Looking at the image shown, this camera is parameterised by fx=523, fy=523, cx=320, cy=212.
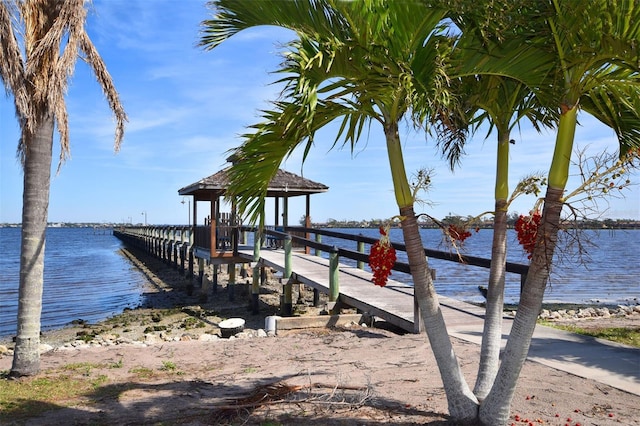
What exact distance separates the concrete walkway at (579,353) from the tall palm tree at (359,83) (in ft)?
7.08

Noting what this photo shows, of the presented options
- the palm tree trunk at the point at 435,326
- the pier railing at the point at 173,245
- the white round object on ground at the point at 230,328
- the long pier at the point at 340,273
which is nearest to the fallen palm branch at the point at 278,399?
the palm tree trunk at the point at 435,326

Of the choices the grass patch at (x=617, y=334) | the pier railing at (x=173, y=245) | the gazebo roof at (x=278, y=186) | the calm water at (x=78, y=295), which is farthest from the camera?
the pier railing at (x=173, y=245)

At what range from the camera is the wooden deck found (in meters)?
8.45

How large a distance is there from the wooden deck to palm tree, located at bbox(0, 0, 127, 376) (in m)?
5.09

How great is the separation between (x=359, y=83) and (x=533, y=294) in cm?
190

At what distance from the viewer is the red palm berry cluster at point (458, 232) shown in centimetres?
441

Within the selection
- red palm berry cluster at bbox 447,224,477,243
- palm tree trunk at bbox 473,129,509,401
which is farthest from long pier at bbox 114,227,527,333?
palm tree trunk at bbox 473,129,509,401

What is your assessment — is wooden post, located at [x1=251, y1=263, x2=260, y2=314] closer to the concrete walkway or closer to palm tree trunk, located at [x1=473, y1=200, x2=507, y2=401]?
the concrete walkway

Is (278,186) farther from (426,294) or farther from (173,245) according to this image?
(173,245)

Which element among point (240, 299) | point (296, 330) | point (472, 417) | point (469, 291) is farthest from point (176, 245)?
point (472, 417)

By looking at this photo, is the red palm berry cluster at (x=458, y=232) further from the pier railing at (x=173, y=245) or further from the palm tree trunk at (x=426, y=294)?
the pier railing at (x=173, y=245)

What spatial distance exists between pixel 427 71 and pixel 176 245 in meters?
26.6

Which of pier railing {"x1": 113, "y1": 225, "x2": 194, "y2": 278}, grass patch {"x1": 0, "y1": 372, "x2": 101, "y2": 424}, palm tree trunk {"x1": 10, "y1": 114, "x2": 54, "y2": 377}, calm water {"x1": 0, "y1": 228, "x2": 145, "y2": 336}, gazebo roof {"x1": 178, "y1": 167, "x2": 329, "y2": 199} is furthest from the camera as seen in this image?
pier railing {"x1": 113, "y1": 225, "x2": 194, "y2": 278}

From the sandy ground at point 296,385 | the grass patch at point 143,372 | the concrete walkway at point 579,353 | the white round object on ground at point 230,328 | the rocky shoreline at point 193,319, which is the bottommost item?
the rocky shoreline at point 193,319
